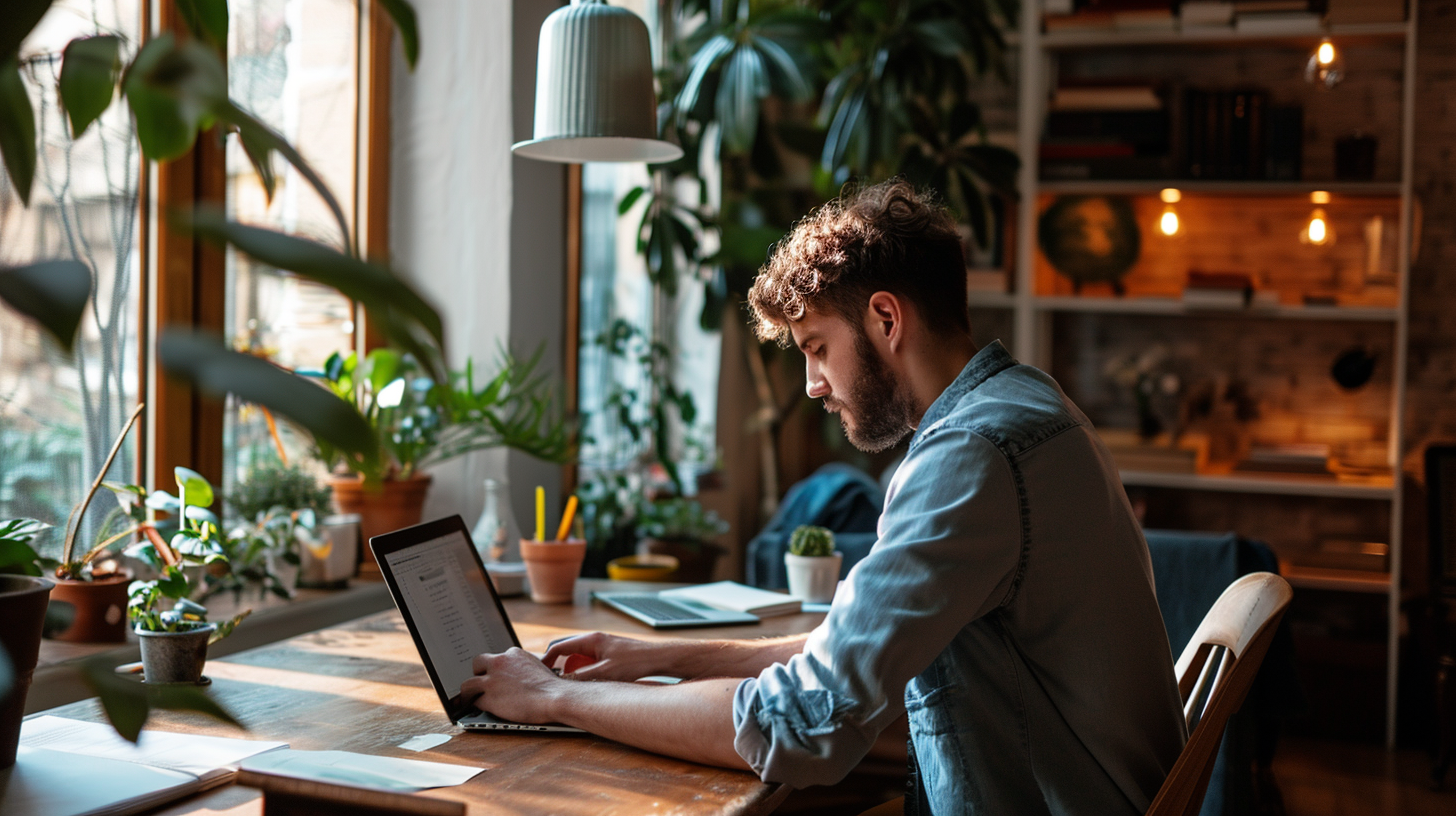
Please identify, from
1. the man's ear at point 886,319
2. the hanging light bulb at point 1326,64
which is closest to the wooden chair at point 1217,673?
the man's ear at point 886,319

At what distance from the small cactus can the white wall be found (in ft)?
Answer: 2.96

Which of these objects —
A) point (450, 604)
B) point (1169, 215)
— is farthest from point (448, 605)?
point (1169, 215)

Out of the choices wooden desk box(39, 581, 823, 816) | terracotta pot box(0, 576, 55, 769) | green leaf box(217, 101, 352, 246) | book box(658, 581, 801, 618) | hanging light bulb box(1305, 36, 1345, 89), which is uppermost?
hanging light bulb box(1305, 36, 1345, 89)

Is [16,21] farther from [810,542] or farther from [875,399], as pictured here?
[810,542]

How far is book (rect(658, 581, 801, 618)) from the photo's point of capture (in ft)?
6.87

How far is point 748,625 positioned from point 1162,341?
3.13 meters

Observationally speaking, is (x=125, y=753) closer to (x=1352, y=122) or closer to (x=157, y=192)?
(x=157, y=192)

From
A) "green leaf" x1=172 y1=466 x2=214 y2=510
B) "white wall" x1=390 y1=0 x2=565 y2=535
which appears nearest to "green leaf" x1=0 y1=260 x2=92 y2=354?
"green leaf" x1=172 y1=466 x2=214 y2=510

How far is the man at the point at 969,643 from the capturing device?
1.19 m

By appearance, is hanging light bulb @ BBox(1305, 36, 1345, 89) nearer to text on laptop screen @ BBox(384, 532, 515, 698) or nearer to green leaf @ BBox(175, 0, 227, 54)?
text on laptop screen @ BBox(384, 532, 515, 698)

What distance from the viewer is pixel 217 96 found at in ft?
1.25

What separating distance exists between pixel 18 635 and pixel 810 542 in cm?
135

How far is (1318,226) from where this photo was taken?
4.20m

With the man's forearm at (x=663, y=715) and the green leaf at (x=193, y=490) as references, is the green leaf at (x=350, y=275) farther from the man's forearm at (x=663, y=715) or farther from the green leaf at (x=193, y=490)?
the green leaf at (x=193, y=490)
